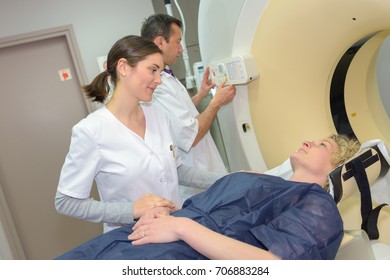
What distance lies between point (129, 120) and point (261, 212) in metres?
0.61

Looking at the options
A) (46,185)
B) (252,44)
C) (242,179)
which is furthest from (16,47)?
(242,179)

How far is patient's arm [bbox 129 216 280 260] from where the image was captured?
95cm

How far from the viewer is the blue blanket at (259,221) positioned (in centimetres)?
96

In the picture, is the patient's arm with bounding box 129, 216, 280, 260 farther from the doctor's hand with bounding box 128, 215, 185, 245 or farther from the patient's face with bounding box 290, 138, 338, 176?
the patient's face with bounding box 290, 138, 338, 176

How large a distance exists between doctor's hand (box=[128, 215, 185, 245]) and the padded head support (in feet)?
1.79

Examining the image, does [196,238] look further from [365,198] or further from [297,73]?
[297,73]

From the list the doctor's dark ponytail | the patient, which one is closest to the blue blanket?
the patient

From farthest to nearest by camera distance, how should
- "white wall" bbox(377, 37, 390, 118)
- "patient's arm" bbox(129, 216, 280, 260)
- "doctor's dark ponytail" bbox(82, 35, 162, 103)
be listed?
"white wall" bbox(377, 37, 390, 118)
"doctor's dark ponytail" bbox(82, 35, 162, 103)
"patient's arm" bbox(129, 216, 280, 260)

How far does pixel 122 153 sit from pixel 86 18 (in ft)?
6.50

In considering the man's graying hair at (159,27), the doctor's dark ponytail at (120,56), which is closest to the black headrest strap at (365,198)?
the doctor's dark ponytail at (120,56)

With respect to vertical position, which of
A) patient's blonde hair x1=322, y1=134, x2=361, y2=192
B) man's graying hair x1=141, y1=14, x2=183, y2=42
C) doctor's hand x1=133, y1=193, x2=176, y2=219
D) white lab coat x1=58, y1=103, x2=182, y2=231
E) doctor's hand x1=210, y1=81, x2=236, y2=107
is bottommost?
patient's blonde hair x1=322, y1=134, x2=361, y2=192

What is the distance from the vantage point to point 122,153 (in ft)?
4.25

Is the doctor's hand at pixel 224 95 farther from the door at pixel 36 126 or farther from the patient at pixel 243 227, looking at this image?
the door at pixel 36 126
